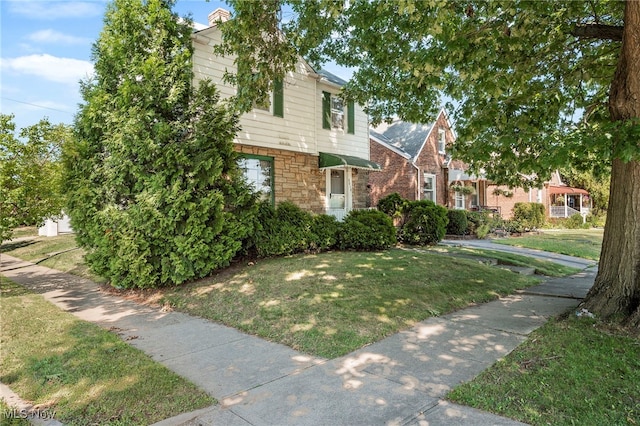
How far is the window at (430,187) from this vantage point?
889 inches

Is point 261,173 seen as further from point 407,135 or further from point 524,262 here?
point 407,135

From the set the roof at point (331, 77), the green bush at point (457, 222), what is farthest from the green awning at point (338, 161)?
the green bush at point (457, 222)

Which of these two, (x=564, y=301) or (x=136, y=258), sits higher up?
(x=136, y=258)

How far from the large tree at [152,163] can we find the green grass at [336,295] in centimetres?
94

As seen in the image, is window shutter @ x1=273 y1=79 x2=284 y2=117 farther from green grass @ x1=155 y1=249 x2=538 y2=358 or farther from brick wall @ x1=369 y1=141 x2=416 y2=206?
brick wall @ x1=369 y1=141 x2=416 y2=206

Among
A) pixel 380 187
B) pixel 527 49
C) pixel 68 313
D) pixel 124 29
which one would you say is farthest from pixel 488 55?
pixel 380 187

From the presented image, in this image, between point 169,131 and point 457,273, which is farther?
point 457,273

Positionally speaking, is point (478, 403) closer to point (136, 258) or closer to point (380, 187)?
point (136, 258)

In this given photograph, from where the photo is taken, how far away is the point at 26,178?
8.59 metres

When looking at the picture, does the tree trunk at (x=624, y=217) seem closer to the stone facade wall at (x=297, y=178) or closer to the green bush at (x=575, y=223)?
the stone facade wall at (x=297, y=178)

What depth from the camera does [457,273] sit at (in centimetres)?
851

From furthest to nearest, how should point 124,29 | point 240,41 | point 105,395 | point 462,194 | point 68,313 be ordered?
point 462,194
point 124,29
point 240,41
point 68,313
point 105,395

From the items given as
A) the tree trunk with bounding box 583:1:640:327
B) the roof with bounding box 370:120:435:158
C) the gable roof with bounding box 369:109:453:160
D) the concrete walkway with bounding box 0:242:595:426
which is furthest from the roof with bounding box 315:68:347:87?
the concrete walkway with bounding box 0:242:595:426

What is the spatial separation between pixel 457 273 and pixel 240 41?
6.76 m
